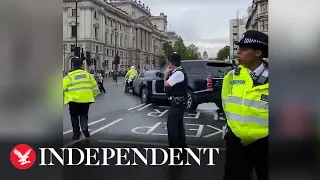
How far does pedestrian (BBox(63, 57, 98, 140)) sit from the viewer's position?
2072 millimetres

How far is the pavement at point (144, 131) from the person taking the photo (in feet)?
6.74

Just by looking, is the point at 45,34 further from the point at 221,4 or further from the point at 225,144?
the point at 225,144

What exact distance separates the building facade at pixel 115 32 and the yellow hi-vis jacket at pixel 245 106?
420 millimetres

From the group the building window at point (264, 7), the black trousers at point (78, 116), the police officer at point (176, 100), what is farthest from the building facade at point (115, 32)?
the building window at point (264, 7)

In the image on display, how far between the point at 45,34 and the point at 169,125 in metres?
Result: 0.79

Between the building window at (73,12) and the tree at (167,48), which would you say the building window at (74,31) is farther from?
the tree at (167,48)

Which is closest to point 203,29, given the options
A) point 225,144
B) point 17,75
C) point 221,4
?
point 221,4

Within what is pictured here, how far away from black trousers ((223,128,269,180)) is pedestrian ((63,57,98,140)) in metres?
0.75

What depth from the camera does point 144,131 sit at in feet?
6.79

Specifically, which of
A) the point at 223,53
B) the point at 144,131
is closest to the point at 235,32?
the point at 223,53

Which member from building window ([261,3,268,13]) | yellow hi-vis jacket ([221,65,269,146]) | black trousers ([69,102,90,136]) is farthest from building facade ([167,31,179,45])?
black trousers ([69,102,90,136])

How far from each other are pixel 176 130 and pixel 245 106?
1.22ft

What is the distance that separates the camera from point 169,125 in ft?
6.73

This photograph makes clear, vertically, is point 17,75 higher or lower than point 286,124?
higher
